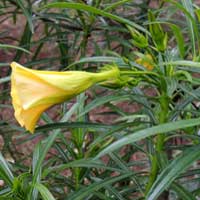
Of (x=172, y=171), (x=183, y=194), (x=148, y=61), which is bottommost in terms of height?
(x=183, y=194)

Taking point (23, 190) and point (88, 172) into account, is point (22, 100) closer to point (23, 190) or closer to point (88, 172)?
point (23, 190)

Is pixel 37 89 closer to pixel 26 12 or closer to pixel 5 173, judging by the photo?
pixel 5 173

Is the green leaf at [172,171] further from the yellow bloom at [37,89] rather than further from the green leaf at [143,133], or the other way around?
the yellow bloom at [37,89]

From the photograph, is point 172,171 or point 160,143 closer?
point 172,171

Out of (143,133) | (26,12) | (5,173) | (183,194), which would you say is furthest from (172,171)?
(26,12)

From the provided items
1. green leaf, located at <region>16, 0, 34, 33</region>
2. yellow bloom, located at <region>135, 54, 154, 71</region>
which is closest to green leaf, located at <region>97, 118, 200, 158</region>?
yellow bloom, located at <region>135, 54, 154, 71</region>

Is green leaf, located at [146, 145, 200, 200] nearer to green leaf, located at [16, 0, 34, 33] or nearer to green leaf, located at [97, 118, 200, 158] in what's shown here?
green leaf, located at [97, 118, 200, 158]

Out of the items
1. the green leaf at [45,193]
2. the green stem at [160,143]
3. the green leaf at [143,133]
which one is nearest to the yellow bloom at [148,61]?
the green stem at [160,143]

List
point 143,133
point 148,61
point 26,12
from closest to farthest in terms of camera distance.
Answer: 1. point 143,133
2. point 148,61
3. point 26,12
